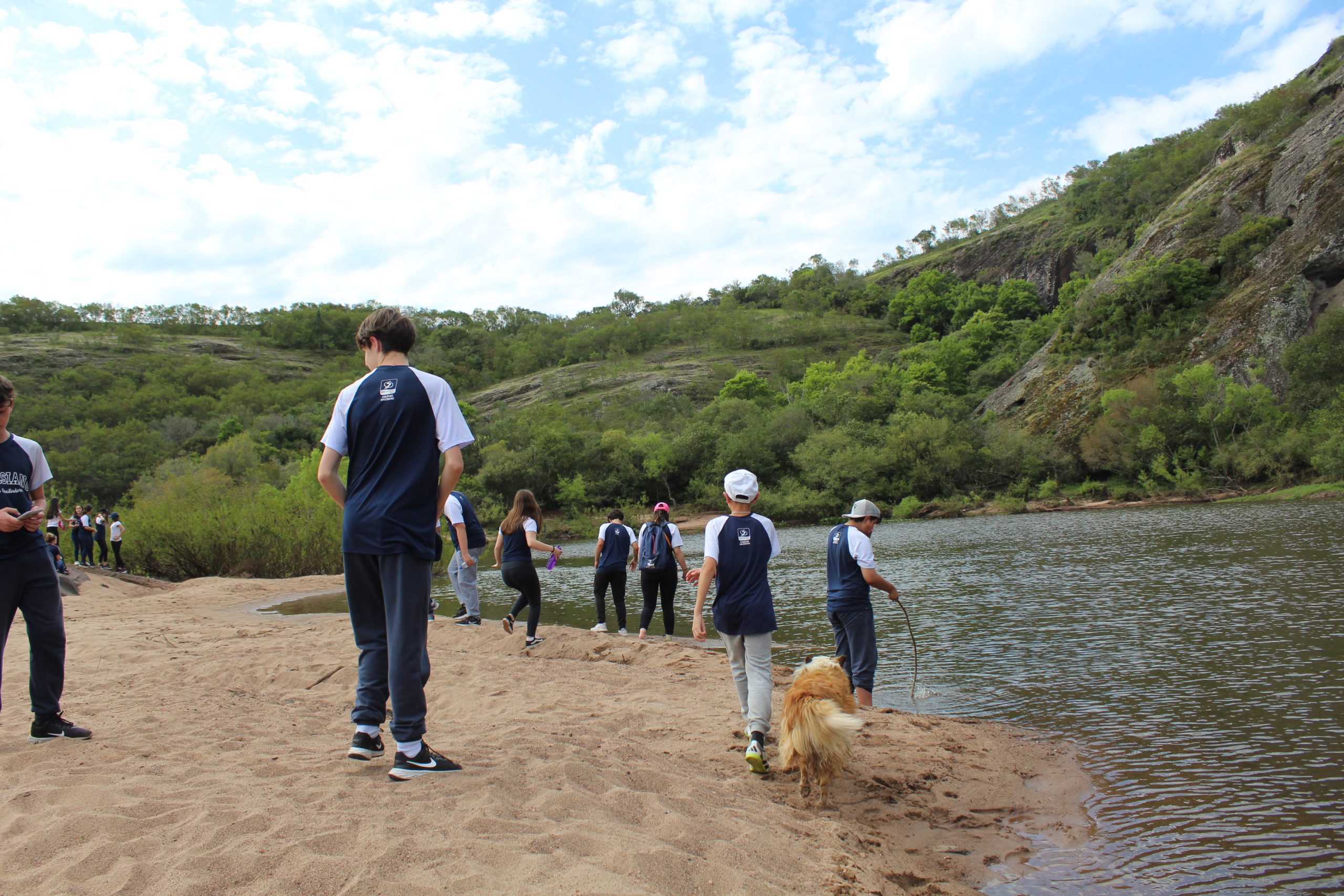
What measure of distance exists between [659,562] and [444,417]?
752 cm

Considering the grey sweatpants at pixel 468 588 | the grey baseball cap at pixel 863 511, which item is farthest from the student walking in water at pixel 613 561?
the grey baseball cap at pixel 863 511

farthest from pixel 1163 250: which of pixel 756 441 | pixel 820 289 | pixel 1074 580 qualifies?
pixel 820 289

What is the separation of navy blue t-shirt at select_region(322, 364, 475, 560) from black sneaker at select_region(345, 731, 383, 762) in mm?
1078

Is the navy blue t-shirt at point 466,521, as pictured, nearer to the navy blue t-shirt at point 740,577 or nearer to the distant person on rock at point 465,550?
the distant person on rock at point 465,550

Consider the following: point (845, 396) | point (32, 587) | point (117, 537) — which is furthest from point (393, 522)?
point (845, 396)

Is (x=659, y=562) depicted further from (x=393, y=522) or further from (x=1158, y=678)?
(x=393, y=522)

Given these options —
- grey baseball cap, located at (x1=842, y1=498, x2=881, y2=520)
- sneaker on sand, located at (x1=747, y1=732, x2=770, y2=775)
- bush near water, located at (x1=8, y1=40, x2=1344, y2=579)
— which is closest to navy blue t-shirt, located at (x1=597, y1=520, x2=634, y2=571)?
grey baseball cap, located at (x1=842, y1=498, x2=881, y2=520)

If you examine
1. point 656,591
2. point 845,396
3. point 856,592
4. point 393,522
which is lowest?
point 656,591

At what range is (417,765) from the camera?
4.02 m

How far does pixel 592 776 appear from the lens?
441cm

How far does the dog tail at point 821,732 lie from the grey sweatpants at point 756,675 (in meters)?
0.40

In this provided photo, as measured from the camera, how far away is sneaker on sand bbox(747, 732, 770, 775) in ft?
16.8

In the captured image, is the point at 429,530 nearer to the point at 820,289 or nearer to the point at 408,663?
the point at 408,663

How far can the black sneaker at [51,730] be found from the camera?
4535mm
